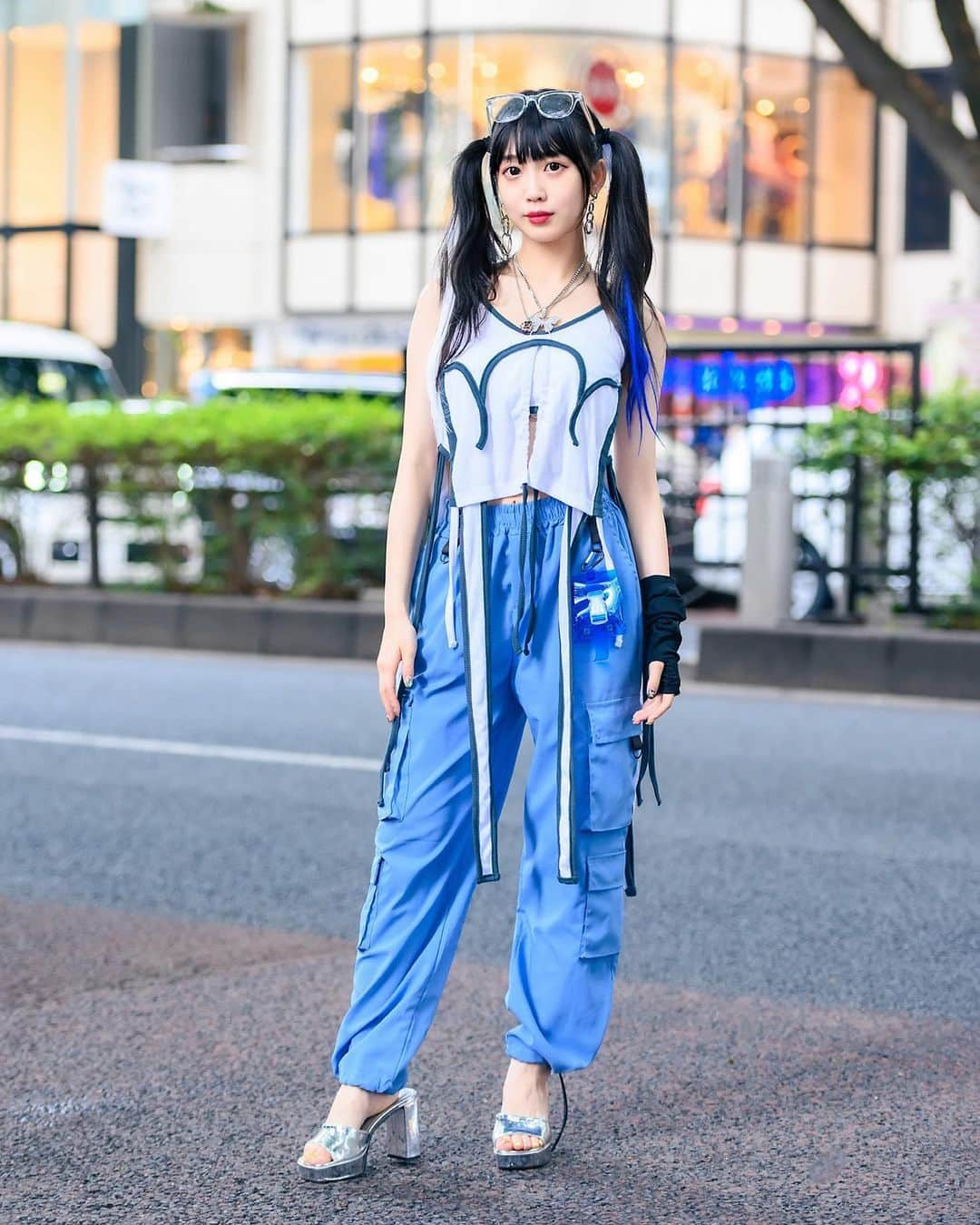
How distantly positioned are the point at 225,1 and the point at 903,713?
2506cm

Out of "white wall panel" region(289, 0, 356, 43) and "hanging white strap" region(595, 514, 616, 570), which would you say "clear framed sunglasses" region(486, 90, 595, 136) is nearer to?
"hanging white strap" region(595, 514, 616, 570)

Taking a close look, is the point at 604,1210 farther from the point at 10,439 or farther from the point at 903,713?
the point at 10,439

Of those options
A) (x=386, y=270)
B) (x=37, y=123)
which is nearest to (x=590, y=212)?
(x=386, y=270)

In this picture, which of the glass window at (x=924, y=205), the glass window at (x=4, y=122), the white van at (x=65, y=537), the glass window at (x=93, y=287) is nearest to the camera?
the white van at (x=65, y=537)

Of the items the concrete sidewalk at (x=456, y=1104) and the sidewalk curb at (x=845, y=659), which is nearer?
the concrete sidewalk at (x=456, y=1104)

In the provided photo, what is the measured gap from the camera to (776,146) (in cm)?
3134

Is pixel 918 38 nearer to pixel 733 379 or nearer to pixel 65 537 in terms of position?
pixel 733 379

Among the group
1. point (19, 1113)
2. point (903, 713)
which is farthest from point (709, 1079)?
point (903, 713)

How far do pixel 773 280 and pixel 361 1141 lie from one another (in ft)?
95.3

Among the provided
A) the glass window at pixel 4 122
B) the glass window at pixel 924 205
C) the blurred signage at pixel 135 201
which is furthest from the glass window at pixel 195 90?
the glass window at pixel 924 205

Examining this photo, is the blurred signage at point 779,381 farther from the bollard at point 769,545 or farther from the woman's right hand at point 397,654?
the woman's right hand at point 397,654

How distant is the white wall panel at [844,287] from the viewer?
105ft

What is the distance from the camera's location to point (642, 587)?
A: 352 cm

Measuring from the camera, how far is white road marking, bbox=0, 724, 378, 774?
8.48m
